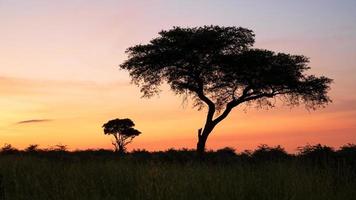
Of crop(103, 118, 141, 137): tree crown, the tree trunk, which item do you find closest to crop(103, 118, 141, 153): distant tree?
crop(103, 118, 141, 137): tree crown

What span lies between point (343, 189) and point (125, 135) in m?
49.8

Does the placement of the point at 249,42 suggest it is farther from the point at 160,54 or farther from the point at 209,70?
the point at 160,54

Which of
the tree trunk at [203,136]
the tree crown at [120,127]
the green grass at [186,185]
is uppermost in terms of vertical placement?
the tree crown at [120,127]

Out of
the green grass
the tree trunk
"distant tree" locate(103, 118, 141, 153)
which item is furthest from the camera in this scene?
"distant tree" locate(103, 118, 141, 153)

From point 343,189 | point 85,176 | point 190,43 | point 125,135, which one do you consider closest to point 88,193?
point 85,176

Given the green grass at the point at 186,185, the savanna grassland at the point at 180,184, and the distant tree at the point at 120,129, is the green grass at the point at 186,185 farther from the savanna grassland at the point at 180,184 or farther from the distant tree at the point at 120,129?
the distant tree at the point at 120,129

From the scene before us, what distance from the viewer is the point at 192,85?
36.1m

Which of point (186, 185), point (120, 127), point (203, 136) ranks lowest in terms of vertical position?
point (186, 185)

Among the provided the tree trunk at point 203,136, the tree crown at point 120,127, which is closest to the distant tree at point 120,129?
the tree crown at point 120,127

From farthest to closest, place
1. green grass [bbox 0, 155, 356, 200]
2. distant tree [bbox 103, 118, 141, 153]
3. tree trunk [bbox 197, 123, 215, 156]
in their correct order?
1. distant tree [bbox 103, 118, 141, 153]
2. tree trunk [bbox 197, 123, 215, 156]
3. green grass [bbox 0, 155, 356, 200]

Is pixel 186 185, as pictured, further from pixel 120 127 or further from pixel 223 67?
pixel 120 127

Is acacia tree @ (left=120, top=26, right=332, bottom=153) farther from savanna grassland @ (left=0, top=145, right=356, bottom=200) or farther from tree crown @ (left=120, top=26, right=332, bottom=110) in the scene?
savanna grassland @ (left=0, top=145, right=356, bottom=200)

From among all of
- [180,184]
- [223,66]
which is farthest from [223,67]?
[180,184]

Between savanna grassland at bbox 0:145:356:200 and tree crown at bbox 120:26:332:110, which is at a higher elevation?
tree crown at bbox 120:26:332:110
